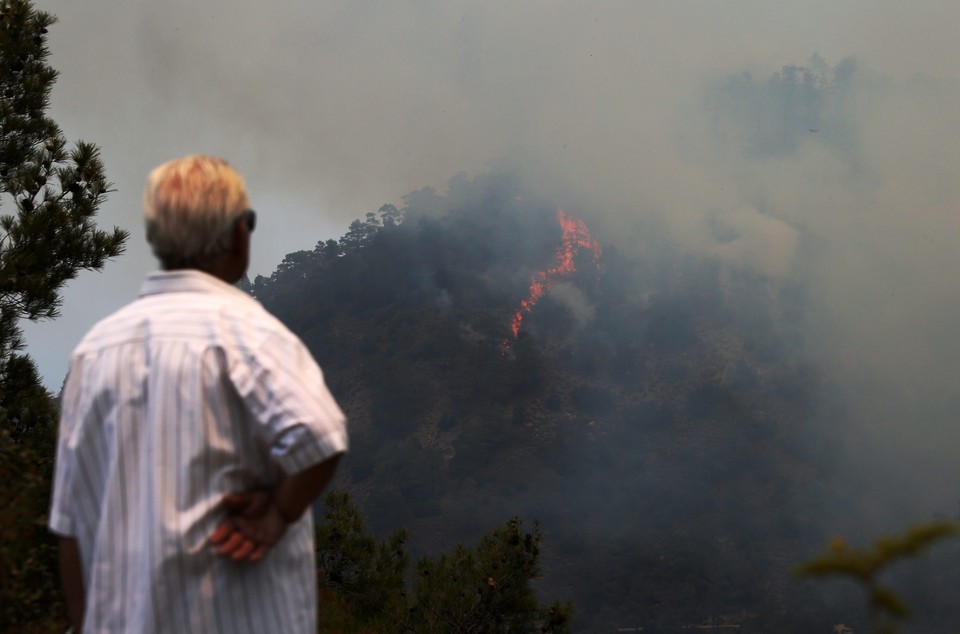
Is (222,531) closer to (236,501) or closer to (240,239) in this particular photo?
(236,501)

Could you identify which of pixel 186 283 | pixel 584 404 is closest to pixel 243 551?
pixel 186 283

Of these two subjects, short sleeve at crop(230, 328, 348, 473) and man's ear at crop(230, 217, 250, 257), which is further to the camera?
man's ear at crop(230, 217, 250, 257)

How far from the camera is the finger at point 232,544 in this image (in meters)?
2.28

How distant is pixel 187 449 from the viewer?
2275mm

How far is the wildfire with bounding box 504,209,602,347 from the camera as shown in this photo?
468ft

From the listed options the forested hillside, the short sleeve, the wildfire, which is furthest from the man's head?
the wildfire

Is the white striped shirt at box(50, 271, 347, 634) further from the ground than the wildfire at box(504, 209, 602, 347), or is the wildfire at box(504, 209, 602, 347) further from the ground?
the wildfire at box(504, 209, 602, 347)

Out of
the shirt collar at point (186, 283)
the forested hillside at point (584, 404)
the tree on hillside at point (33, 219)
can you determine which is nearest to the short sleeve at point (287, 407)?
the shirt collar at point (186, 283)

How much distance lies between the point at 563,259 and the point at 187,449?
6105 inches

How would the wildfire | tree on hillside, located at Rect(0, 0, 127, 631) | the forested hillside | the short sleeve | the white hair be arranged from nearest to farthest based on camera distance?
the short sleeve → the white hair → tree on hillside, located at Rect(0, 0, 127, 631) → the forested hillside → the wildfire

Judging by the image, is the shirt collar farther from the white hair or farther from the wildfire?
the wildfire

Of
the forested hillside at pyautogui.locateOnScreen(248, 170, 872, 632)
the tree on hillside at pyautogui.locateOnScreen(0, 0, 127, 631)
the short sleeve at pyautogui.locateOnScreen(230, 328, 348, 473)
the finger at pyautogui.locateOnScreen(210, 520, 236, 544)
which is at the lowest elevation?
the finger at pyautogui.locateOnScreen(210, 520, 236, 544)

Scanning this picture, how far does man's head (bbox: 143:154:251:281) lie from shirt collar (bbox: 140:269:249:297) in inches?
1.2

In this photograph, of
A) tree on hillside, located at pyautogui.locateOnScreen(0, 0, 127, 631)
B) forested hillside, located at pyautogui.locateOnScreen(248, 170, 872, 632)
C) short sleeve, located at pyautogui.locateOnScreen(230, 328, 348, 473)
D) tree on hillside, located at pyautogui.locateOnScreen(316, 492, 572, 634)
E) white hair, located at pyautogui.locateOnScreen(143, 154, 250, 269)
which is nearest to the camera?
short sleeve, located at pyautogui.locateOnScreen(230, 328, 348, 473)
